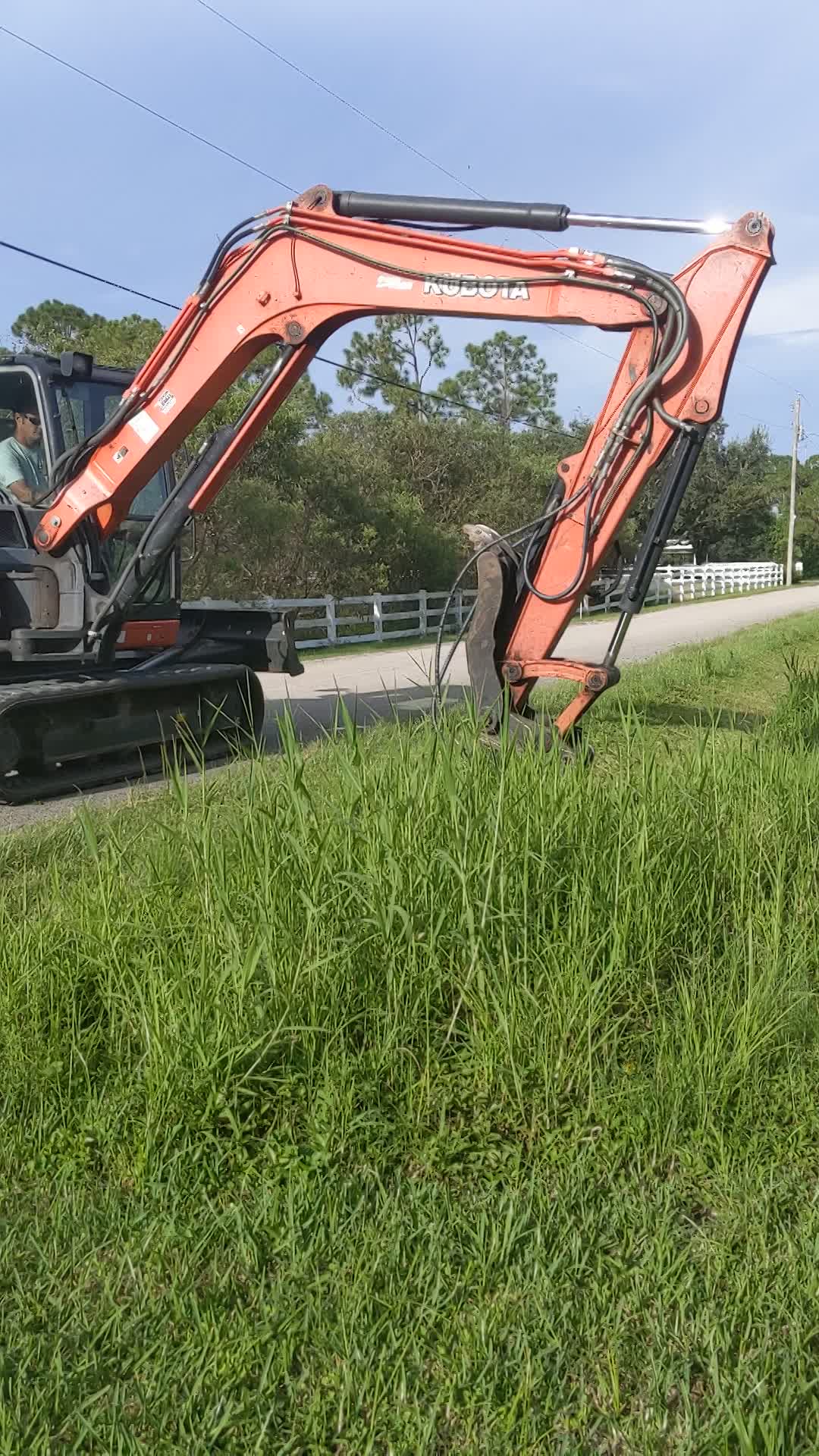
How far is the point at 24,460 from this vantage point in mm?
8516

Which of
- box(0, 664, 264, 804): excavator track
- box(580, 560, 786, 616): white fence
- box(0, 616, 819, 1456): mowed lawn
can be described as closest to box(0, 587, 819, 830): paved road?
box(0, 664, 264, 804): excavator track

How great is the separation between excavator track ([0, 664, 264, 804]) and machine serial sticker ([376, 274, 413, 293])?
2.74 meters

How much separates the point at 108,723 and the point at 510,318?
3.73 m

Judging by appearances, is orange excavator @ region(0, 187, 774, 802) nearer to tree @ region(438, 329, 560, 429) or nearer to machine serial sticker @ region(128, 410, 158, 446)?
machine serial sticker @ region(128, 410, 158, 446)

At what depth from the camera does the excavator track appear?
7.63 meters

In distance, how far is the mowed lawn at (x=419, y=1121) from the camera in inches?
90.2

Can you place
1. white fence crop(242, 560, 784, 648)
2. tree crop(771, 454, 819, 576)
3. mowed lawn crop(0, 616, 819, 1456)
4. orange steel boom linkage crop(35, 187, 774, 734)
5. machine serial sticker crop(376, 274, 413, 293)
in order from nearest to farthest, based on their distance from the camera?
mowed lawn crop(0, 616, 819, 1456), orange steel boom linkage crop(35, 187, 774, 734), machine serial sticker crop(376, 274, 413, 293), white fence crop(242, 560, 784, 648), tree crop(771, 454, 819, 576)

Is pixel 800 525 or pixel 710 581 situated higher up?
pixel 800 525

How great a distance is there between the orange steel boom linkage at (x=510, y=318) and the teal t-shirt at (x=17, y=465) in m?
0.23

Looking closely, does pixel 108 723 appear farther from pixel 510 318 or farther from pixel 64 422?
pixel 510 318

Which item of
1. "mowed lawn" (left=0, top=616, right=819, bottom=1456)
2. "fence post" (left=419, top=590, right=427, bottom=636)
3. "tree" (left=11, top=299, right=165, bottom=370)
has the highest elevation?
"tree" (left=11, top=299, right=165, bottom=370)

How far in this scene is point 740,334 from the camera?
6660 millimetres

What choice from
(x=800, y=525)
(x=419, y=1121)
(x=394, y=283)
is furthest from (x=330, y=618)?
(x=800, y=525)

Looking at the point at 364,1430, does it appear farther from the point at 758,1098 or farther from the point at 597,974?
the point at 597,974
